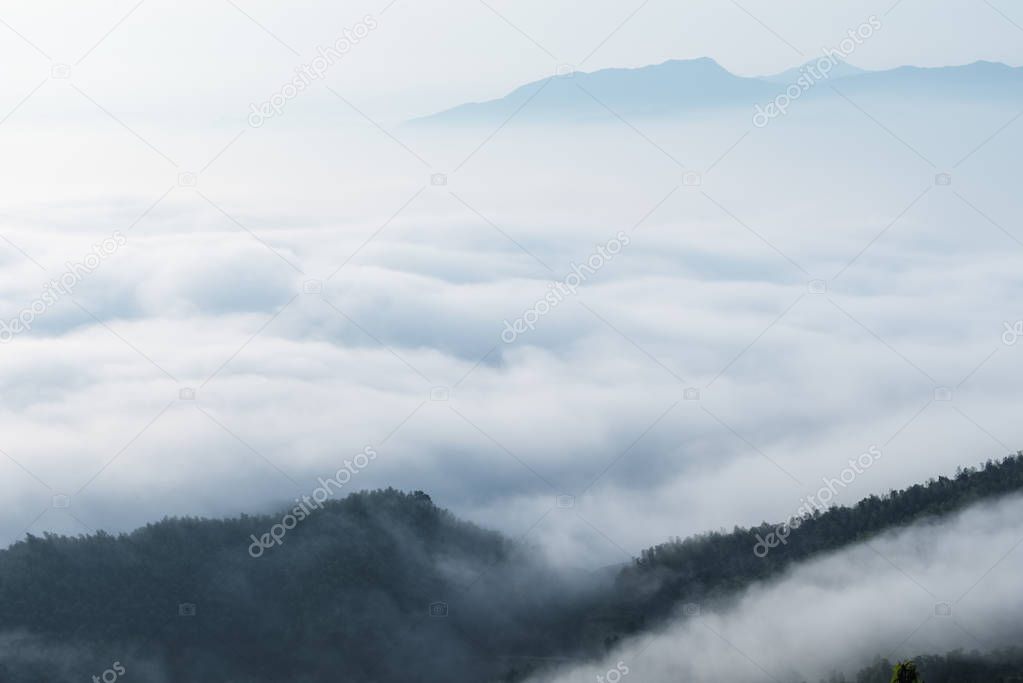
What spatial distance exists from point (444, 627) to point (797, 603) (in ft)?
124

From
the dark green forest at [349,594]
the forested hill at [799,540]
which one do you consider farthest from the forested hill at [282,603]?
the forested hill at [799,540]

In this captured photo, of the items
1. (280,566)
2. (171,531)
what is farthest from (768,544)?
(171,531)

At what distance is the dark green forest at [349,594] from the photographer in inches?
4368

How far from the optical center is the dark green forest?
11094 centimetres

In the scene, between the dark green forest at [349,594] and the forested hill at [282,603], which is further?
the forested hill at [282,603]

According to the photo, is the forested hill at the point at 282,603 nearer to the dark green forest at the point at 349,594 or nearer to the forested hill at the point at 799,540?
the dark green forest at the point at 349,594

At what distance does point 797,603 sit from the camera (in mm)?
104375

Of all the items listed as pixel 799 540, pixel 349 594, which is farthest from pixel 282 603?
pixel 799 540

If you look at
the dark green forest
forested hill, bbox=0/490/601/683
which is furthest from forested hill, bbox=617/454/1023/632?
forested hill, bbox=0/490/601/683

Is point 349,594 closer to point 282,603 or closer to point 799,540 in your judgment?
point 282,603

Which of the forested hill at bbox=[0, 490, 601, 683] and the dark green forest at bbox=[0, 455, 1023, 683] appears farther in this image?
the forested hill at bbox=[0, 490, 601, 683]

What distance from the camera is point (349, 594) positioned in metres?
124

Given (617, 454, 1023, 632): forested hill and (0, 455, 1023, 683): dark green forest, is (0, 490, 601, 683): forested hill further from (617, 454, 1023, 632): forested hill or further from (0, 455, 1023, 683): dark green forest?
(617, 454, 1023, 632): forested hill

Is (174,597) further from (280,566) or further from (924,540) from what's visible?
(924,540)
